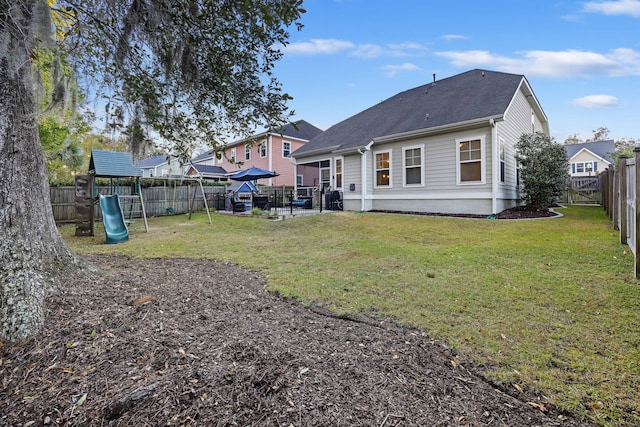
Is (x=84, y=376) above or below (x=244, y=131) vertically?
below

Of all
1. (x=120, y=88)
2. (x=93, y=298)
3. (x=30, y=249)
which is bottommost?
(x=93, y=298)

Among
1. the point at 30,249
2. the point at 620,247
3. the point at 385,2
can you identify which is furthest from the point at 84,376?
the point at 385,2

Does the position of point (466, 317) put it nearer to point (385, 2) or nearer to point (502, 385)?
point (502, 385)

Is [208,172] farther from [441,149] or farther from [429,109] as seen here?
[441,149]

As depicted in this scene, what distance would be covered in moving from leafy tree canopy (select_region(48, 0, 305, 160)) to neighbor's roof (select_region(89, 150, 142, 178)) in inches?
264

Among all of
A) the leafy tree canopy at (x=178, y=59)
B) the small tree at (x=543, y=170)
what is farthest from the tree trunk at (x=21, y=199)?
the small tree at (x=543, y=170)

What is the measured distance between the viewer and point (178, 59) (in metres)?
3.04

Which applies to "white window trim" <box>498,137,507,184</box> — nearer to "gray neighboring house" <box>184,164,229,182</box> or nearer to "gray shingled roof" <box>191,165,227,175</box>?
"gray neighboring house" <box>184,164,229,182</box>

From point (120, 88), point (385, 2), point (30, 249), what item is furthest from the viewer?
point (385, 2)

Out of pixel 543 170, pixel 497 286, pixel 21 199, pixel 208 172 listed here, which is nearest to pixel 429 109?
pixel 543 170

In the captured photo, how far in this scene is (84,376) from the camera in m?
1.79

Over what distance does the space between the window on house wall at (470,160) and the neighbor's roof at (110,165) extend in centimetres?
1033

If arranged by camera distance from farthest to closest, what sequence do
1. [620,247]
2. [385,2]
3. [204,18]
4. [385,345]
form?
[385,2] → [620,247] → [204,18] → [385,345]

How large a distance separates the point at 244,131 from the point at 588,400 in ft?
11.7
